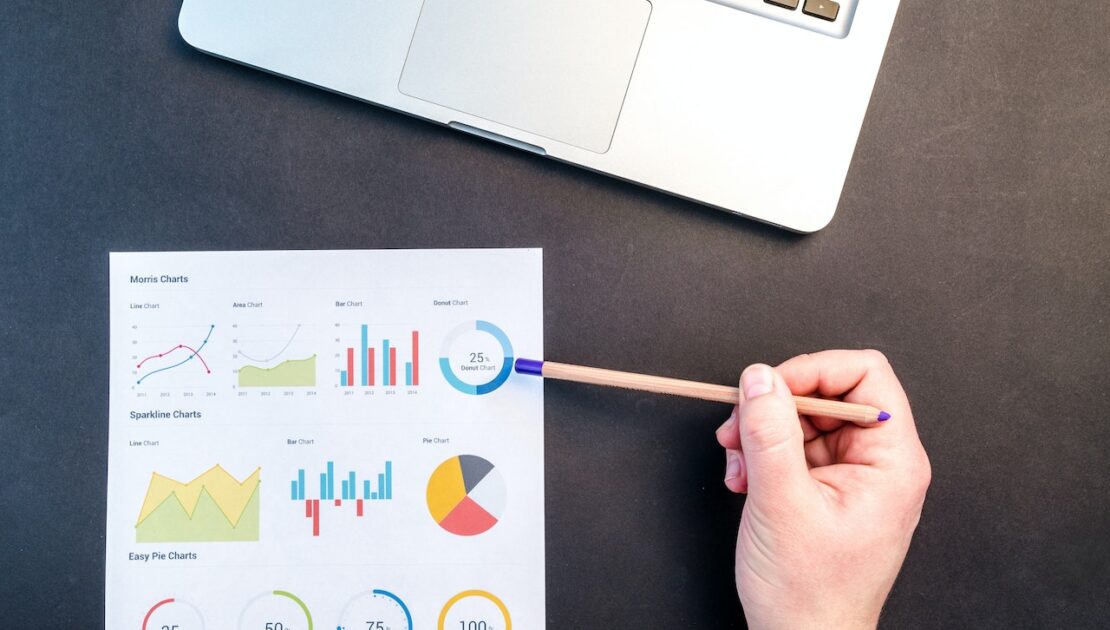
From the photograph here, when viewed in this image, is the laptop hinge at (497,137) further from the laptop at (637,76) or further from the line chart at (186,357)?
the line chart at (186,357)

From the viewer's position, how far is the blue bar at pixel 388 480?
668 millimetres

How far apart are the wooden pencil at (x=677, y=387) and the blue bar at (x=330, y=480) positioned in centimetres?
19

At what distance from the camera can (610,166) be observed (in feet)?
2.07

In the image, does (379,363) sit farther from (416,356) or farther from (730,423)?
(730,423)

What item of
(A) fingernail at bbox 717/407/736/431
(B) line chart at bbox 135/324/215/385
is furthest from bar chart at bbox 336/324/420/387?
(A) fingernail at bbox 717/407/736/431

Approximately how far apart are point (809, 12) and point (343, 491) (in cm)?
57

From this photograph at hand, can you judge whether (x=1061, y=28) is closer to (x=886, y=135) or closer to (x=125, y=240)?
(x=886, y=135)

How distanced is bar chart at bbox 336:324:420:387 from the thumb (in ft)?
0.95

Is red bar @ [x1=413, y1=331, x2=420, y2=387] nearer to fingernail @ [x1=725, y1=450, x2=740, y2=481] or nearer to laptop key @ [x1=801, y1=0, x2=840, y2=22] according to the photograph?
fingernail @ [x1=725, y1=450, x2=740, y2=481]

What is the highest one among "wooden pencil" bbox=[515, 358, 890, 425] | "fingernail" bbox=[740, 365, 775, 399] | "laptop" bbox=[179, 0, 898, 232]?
"laptop" bbox=[179, 0, 898, 232]

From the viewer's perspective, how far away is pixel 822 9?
61 cm

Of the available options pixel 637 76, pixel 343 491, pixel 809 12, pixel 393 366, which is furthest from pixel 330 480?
pixel 809 12

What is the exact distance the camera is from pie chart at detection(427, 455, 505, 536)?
66 cm

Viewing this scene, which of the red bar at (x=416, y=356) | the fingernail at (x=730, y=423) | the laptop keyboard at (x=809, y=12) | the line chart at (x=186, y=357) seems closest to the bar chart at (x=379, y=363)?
the red bar at (x=416, y=356)
